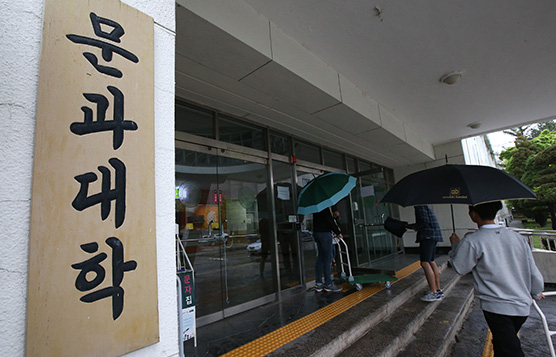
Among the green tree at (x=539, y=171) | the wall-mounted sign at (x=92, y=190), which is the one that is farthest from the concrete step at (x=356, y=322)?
the green tree at (x=539, y=171)

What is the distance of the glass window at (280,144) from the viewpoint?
5199mm

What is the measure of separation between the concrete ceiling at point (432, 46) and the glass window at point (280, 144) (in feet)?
5.66

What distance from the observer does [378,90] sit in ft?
16.1

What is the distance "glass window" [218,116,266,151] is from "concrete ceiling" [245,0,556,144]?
5.69 feet

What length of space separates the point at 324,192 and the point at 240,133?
1750 mm

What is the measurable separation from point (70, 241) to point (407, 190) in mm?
2836

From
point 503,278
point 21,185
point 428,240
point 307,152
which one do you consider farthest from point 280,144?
point 21,185

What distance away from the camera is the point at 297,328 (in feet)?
9.99

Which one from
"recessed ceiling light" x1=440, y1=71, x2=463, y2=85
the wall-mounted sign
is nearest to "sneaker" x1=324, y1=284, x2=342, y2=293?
the wall-mounted sign

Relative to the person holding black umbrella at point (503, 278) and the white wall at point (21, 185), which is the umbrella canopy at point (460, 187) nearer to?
the person holding black umbrella at point (503, 278)

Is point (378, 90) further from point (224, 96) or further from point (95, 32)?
point (95, 32)

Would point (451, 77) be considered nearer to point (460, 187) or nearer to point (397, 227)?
point (397, 227)

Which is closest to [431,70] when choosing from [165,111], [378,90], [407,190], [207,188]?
[378,90]

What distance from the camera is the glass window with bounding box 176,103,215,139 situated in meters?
3.80
